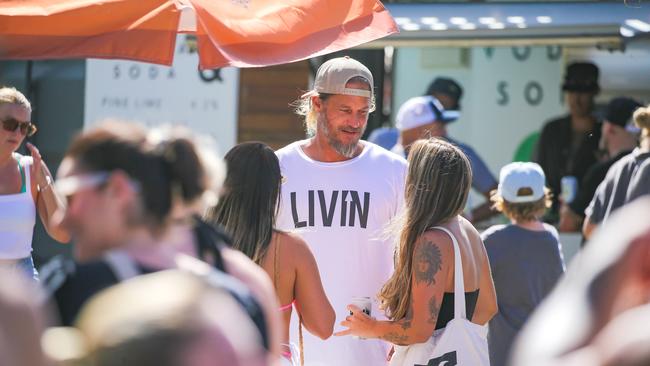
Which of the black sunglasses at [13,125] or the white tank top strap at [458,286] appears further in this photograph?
the black sunglasses at [13,125]

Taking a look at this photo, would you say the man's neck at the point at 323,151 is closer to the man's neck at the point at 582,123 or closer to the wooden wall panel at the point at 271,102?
the wooden wall panel at the point at 271,102

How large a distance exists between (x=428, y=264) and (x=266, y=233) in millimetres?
674

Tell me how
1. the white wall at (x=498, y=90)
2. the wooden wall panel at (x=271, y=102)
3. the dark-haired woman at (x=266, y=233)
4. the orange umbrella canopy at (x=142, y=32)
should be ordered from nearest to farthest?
the dark-haired woman at (x=266, y=233) → the orange umbrella canopy at (x=142, y=32) → the wooden wall panel at (x=271, y=102) → the white wall at (x=498, y=90)

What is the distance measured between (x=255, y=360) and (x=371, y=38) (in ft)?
12.2

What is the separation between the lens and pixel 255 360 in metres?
2.07

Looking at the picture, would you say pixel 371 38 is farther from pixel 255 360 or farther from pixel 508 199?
pixel 255 360

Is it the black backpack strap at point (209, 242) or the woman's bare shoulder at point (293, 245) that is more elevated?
the black backpack strap at point (209, 242)

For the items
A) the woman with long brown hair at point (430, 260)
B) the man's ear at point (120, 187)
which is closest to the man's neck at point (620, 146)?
the woman with long brown hair at point (430, 260)

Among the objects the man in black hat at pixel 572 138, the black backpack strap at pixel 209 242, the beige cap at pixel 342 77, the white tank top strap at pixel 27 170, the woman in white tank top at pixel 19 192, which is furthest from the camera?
the man in black hat at pixel 572 138

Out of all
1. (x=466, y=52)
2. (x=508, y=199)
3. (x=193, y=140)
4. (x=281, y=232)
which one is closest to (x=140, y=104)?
(x=466, y=52)

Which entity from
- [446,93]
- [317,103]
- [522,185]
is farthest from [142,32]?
[446,93]

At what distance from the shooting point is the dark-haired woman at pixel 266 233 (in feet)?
14.1

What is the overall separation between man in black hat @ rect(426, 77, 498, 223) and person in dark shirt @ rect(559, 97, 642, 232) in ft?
1.68

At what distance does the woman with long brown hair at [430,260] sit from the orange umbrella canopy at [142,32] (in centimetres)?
91
